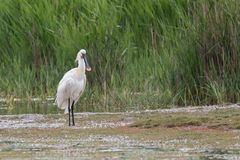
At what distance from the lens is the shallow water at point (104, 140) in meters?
8.59

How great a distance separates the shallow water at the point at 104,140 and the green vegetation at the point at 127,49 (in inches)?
59.0

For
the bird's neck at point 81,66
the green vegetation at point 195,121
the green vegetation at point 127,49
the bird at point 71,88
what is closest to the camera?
the green vegetation at point 195,121

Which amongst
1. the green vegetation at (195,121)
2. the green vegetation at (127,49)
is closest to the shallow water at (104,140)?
the green vegetation at (195,121)

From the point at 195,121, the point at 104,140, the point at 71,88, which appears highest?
the point at 71,88

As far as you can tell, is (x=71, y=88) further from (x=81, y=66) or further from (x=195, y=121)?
(x=195, y=121)

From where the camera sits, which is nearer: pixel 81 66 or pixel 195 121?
pixel 195 121

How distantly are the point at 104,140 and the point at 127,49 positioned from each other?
5.61 meters

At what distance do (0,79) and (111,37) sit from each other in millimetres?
2129

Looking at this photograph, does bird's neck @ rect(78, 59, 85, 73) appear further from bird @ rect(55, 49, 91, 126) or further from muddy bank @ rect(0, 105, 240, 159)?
muddy bank @ rect(0, 105, 240, 159)

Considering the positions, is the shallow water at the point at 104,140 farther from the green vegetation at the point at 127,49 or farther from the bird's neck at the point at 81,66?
the green vegetation at the point at 127,49

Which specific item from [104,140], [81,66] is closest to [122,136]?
[104,140]

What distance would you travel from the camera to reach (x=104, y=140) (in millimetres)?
9844

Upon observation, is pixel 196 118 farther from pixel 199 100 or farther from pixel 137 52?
pixel 137 52

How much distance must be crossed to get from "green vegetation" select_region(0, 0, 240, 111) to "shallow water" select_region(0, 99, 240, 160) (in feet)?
4.92
